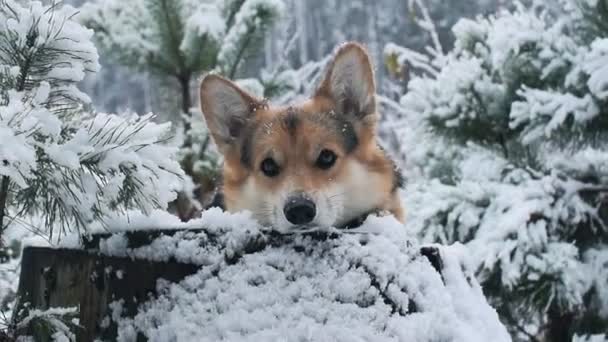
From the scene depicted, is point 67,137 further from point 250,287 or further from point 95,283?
point 250,287

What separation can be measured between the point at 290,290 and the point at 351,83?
5.52 feet

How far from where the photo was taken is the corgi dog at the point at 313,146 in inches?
106

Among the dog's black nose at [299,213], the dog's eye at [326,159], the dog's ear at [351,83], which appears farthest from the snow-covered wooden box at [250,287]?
the dog's ear at [351,83]

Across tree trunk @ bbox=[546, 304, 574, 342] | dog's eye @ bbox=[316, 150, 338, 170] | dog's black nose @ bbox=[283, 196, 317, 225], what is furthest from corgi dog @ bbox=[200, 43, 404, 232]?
tree trunk @ bbox=[546, 304, 574, 342]

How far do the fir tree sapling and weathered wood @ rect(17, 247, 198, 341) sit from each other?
0.09 metres

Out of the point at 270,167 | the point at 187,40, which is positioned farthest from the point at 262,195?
the point at 187,40

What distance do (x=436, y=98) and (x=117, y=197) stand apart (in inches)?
124

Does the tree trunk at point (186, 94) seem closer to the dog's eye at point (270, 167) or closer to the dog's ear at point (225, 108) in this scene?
the dog's ear at point (225, 108)

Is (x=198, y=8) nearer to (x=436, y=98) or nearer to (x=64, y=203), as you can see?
(x=436, y=98)

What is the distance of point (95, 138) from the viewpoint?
4.65ft

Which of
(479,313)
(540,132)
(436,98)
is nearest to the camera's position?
(479,313)

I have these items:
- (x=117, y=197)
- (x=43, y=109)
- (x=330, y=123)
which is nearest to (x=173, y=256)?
(x=117, y=197)

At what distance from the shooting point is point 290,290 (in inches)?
55.2

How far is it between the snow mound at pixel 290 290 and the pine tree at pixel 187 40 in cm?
355
